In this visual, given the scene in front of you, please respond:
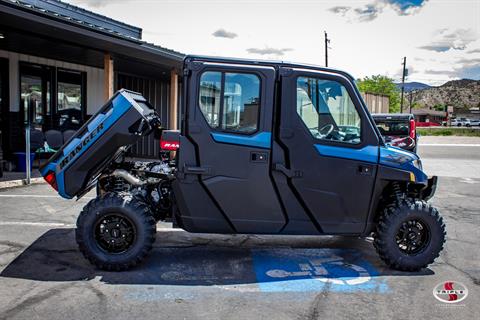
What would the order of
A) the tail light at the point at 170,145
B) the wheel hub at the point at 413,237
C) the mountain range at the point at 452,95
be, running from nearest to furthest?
1. the tail light at the point at 170,145
2. the wheel hub at the point at 413,237
3. the mountain range at the point at 452,95

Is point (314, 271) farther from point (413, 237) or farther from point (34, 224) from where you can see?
point (34, 224)

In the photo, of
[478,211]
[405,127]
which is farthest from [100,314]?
[405,127]

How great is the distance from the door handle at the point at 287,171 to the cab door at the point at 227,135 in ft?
0.32

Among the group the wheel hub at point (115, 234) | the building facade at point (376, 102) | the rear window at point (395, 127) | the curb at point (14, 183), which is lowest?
the curb at point (14, 183)

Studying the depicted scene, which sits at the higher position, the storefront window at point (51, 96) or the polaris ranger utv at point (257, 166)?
the storefront window at point (51, 96)

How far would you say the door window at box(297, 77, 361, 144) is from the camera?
4.77m

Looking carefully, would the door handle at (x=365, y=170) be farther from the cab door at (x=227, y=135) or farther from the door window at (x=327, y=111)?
the cab door at (x=227, y=135)

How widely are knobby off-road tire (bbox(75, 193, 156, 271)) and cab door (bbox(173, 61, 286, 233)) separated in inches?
20.4

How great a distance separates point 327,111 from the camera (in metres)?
4.78

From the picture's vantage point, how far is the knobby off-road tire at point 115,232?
4688 mm

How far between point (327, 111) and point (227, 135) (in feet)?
3.63

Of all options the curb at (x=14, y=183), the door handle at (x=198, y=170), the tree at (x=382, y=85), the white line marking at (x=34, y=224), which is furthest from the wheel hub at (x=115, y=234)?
the tree at (x=382, y=85)

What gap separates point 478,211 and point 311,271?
5.18 meters

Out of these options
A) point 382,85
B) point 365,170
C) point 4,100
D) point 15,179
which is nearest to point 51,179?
point 365,170
